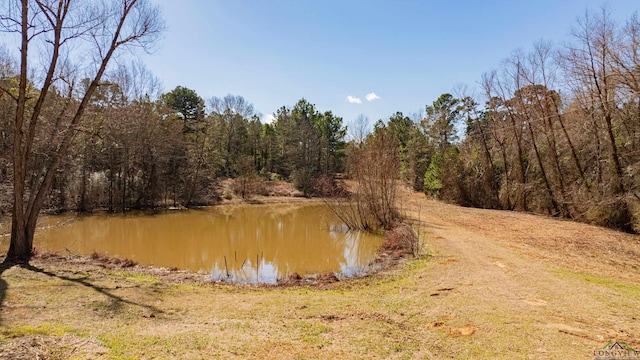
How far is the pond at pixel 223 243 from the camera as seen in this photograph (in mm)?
9828

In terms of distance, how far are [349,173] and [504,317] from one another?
34.9ft

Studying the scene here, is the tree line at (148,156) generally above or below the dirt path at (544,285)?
above

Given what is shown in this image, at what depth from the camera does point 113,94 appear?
2086 centimetres

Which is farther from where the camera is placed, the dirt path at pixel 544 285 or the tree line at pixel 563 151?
the tree line at pixel 563 151

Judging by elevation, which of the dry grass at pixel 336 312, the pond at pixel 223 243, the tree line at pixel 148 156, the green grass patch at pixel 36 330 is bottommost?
the pond at pixel 223 243

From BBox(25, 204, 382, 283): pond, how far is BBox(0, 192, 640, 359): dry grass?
72.2 inches

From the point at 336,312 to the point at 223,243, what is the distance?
916 centimetres

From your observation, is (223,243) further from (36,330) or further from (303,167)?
(303,167)

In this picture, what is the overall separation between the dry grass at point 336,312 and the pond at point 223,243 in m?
1.83

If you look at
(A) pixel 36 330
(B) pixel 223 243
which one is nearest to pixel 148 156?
(B) pixel 223 243

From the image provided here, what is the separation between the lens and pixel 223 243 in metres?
13.3

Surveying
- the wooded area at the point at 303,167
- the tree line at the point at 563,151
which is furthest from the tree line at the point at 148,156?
the tree line at the point at 563,151

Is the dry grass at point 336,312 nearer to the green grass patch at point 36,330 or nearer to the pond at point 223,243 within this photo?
the green grass patch at point 36,330

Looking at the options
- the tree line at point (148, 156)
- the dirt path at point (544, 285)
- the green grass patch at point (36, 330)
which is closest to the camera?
the green grass patch at point (36, 330)
